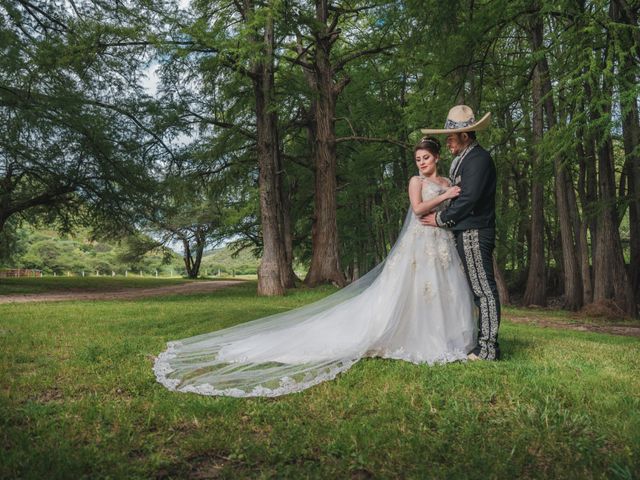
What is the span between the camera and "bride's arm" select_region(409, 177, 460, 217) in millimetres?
4746

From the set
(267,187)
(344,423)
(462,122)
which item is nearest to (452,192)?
(462,122)

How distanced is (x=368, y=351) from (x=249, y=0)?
14.4 meters

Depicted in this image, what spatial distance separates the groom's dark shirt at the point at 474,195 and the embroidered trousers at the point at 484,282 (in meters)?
0.11

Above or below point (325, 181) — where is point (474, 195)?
below

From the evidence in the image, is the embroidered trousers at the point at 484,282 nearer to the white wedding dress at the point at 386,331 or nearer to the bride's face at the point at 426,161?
the white wedding dress at the point at 386,331

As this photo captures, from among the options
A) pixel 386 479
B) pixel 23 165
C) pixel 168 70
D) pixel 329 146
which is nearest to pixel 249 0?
pixel 168 70

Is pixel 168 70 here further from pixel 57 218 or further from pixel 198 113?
pixel 57 218

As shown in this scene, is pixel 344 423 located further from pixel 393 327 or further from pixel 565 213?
pixel 565 213

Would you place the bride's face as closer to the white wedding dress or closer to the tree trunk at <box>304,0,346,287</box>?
the white wedding dress

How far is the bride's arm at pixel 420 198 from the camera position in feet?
15.6

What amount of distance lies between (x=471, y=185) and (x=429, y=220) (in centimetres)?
58

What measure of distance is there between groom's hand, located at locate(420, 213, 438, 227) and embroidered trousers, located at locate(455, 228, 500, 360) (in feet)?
1.04

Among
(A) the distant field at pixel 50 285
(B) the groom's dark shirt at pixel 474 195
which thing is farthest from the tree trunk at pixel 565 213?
(A) the distant field at pixel 50 285

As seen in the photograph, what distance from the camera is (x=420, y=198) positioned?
16.4 feet
